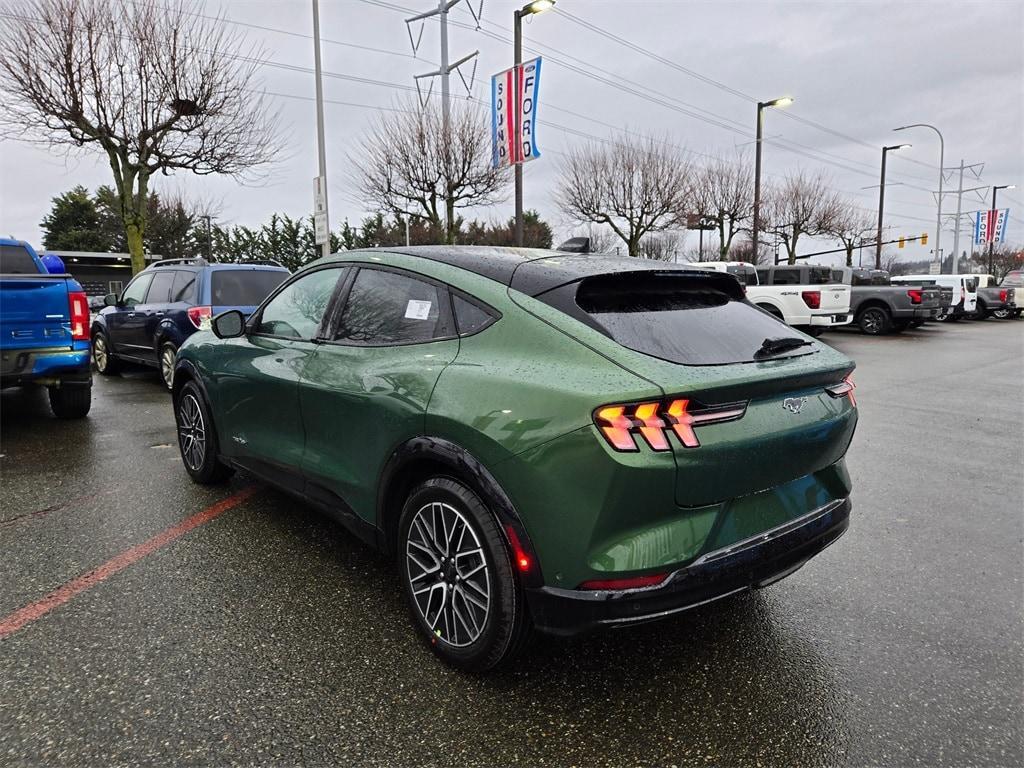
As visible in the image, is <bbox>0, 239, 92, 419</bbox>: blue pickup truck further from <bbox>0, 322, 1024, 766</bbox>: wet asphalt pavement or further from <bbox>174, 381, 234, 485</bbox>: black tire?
<bbox>0, 322, 1024, 766</bbox>: wet asphalt pavement

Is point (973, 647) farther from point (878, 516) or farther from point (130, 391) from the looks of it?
point (130, 391)

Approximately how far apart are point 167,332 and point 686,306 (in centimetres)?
706

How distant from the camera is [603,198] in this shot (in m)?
31.3

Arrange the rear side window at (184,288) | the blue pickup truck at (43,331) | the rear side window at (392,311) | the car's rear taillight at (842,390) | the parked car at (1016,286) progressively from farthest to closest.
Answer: the parked car at (1016,286)
the rear side window at (184,288)
the blue pickup truck at (43,331)
the rear side window at (392,311)
the car's rear taillight at (842,390)

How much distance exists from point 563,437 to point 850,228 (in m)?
49.4

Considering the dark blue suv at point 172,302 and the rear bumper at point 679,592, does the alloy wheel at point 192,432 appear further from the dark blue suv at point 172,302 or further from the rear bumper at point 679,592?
the rear bumper at point 679,592

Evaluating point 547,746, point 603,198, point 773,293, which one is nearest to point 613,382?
point 547,746

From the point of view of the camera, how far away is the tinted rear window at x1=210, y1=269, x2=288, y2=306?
7602 mm

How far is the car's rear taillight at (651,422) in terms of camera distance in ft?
6.29

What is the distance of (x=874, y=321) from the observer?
1794cm

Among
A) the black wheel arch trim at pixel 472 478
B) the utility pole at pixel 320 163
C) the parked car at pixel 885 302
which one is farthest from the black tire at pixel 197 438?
the parked car at pixel 885 302

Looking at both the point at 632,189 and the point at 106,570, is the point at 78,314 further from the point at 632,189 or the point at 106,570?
the point at 632,189

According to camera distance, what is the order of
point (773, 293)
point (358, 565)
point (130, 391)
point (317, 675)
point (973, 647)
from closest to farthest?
point (317, 675), point (973, 647), point (358, 565), point (130, 391), point (773, 293)

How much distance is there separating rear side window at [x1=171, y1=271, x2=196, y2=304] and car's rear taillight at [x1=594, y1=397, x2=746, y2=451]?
698 cm
